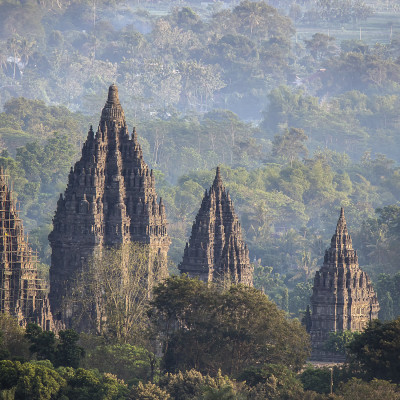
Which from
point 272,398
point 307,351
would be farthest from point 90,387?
point 307,351

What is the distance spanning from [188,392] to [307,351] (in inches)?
726

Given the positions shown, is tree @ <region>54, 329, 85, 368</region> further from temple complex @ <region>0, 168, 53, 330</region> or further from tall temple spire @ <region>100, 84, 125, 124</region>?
tall temple spire @ <region>100, 84, 125, 124</region>

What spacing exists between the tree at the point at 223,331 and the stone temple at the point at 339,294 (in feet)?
77.4

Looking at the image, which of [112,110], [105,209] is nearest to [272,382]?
[105,209]

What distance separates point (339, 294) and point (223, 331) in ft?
92.8

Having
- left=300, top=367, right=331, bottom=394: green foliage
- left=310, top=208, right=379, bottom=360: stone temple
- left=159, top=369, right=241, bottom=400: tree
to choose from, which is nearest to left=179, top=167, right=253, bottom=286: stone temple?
left=310, top=208, right=379, bottom=360: stone temple

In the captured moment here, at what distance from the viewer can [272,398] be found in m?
104

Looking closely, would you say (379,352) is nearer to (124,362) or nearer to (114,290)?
(124,362)

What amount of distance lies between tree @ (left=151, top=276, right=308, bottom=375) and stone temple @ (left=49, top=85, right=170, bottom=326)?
913 inches

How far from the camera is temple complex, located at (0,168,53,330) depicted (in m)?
131

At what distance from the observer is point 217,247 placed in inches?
5728

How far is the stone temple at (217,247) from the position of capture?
466 feet

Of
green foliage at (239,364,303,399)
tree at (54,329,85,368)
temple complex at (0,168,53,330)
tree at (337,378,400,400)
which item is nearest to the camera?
tree at (337,378,400,400)

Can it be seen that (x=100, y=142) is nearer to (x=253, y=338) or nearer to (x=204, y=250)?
(x=204, y=250)
